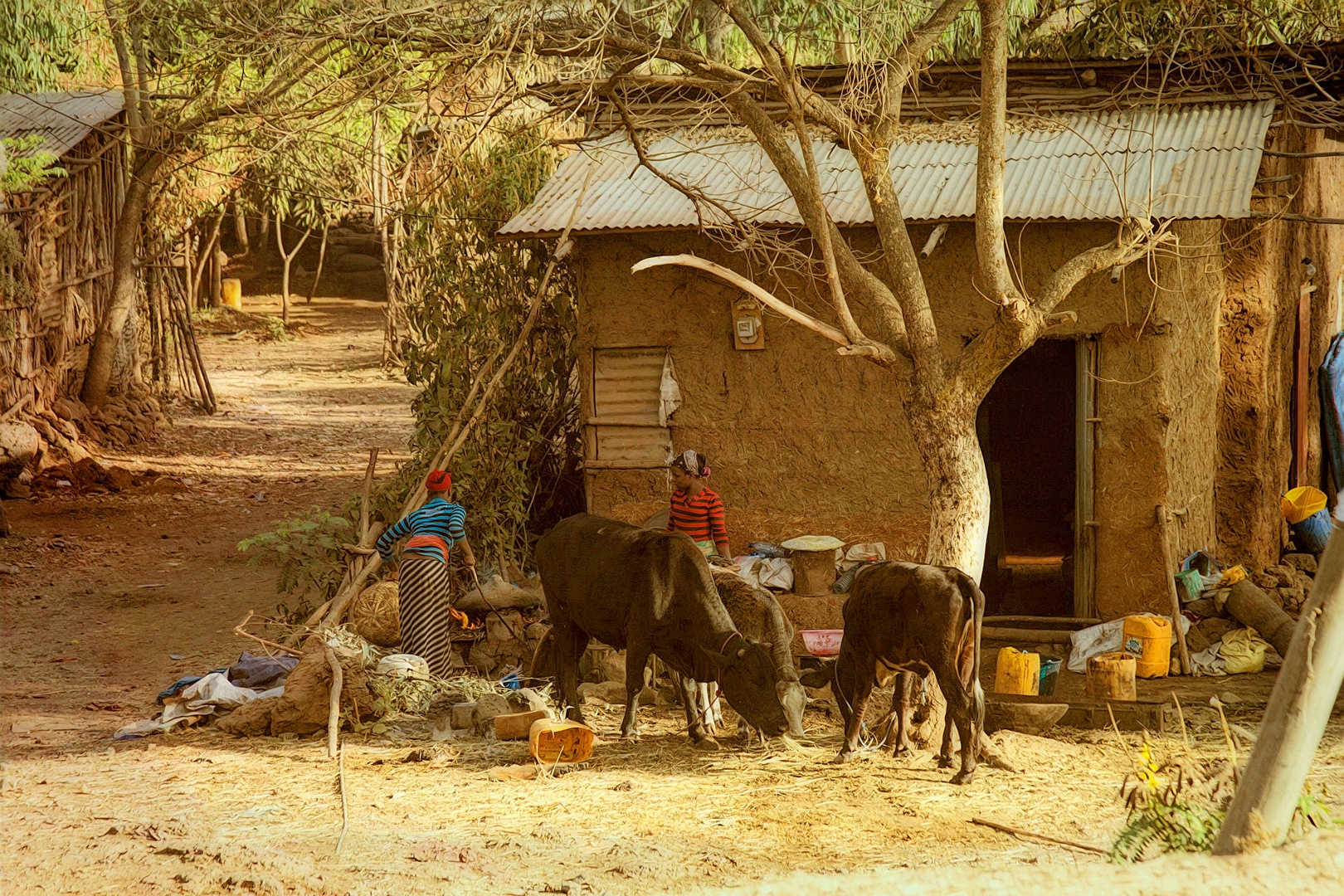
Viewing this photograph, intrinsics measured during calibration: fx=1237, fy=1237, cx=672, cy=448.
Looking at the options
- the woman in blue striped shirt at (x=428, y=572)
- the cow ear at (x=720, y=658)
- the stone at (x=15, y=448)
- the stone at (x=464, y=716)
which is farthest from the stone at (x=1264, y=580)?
the stone at (x=15, y=448)

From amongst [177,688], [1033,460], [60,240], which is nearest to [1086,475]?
[1033,460]

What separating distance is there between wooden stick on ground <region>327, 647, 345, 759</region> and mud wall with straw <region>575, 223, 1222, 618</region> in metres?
3.21

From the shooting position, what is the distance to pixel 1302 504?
10.4 meters

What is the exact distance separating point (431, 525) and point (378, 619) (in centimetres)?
95

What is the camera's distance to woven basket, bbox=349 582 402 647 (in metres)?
9.09

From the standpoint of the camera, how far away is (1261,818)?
384 cm

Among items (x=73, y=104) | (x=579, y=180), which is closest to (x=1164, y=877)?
(x=579, y=180)

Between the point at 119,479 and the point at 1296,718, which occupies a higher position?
the point at 1296,718

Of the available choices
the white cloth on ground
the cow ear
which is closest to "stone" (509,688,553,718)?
the cow ear

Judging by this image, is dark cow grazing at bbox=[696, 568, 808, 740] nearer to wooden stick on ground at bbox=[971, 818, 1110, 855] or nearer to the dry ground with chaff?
the dry ground with chaff

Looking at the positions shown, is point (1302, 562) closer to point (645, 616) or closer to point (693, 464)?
point (693, 464)

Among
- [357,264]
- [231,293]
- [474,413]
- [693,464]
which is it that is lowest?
[693,464]

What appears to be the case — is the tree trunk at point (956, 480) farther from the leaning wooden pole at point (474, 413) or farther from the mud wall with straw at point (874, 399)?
the leaning wooden pole at point (474, 413)

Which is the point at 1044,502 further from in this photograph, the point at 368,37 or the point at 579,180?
the point at 368,37
